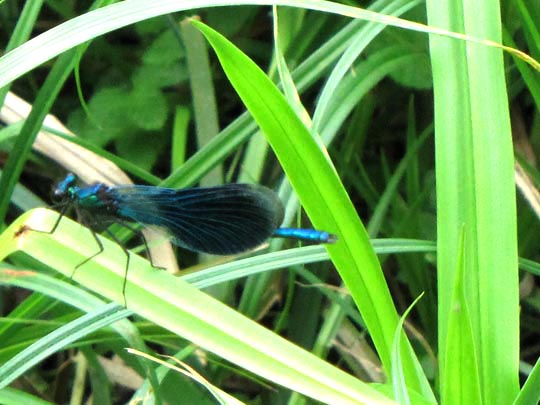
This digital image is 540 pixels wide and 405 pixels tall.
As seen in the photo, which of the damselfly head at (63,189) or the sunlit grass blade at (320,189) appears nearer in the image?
the sunlit grass blade at (320,189)

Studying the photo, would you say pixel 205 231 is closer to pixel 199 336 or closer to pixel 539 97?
pixel 199 336

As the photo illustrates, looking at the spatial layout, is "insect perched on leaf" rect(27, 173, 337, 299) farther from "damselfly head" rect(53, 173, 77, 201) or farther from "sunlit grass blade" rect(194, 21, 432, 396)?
"sunlit grass blade" rect(194, 21, 432, 396)

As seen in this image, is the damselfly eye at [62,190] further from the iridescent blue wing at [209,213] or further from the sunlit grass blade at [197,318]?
the sunlit grass blade at [197,318]

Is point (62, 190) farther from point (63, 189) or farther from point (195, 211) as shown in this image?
point (195, 211)

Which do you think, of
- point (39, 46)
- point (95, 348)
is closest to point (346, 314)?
point (95, 348)

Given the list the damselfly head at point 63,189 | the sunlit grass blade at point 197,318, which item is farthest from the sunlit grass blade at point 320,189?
the damselfly head at point 63,189

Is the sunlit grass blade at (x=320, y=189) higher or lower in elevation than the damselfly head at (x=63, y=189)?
lower

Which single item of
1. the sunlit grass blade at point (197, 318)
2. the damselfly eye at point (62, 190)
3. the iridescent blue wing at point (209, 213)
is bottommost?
the sunlit grass blade at point (197, 318)
